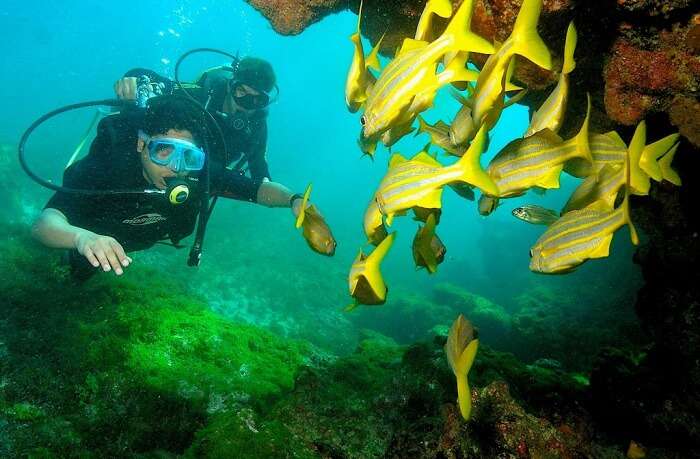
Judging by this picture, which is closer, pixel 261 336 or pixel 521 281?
pixel 261 336

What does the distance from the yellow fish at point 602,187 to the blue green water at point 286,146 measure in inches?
427

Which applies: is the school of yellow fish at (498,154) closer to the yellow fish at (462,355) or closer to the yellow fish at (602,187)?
the yellow fish at (602,187)

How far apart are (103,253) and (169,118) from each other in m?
2.40

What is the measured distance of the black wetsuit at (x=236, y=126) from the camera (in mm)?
7352

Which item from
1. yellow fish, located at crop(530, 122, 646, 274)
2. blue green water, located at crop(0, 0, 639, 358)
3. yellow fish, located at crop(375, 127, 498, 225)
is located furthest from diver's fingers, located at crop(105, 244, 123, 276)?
blue green water, located at crop(0, 0, 639, 358)

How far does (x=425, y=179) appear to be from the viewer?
6.30ft

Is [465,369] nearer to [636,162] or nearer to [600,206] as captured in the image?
[600,206]

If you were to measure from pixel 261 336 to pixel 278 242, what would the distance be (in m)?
20.6

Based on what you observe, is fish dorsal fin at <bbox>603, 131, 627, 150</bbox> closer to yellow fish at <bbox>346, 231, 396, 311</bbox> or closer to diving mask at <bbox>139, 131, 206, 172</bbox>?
yellow fish at <bbox>346, 231, 396, 311</bbox>

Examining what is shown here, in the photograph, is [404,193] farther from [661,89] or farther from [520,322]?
[520,322]

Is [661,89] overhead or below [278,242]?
overhead

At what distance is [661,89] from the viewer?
2.86 metres

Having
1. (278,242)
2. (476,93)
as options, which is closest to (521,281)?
(278,242)

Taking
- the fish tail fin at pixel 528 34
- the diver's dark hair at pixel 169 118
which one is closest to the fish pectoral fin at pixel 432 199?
the fish tail fin at pixel 528 34
